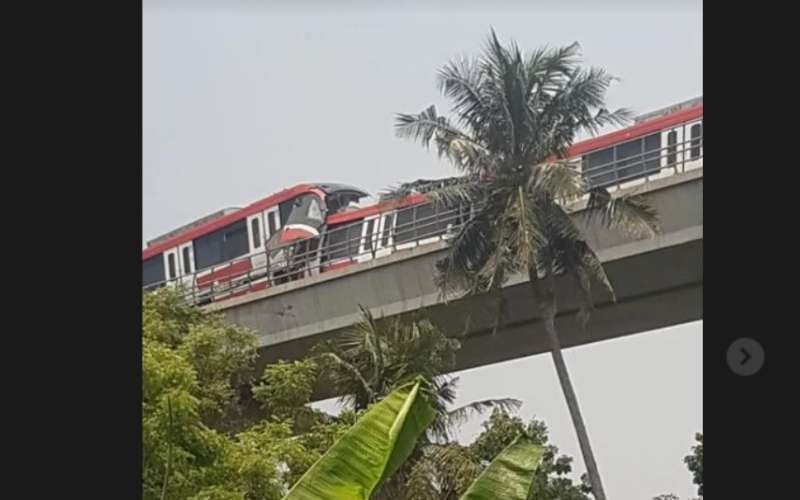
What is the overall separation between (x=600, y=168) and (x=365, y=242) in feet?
5.10

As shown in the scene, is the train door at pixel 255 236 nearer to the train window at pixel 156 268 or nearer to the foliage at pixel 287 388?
the train window at pixel 156 268

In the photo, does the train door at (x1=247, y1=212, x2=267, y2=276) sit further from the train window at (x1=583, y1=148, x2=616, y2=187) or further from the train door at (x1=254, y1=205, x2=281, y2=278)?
the train window at (x1=583, y1=148, x2=616, y2=187)

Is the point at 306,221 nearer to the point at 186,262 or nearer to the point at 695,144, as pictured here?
the point at 186,262

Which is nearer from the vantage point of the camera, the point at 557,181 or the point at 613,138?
the point at 557,181

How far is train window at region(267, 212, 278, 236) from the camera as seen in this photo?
9.01 m

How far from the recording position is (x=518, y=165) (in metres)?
7.53

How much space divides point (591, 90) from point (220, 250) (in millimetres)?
3270

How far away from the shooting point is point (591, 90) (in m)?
7.57

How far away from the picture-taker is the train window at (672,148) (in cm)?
695

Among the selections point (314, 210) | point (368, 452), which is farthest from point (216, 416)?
point (368, 452)

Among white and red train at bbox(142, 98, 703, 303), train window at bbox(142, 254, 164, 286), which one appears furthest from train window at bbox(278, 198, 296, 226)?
train window at bbox(142, 254, 164, 286)
